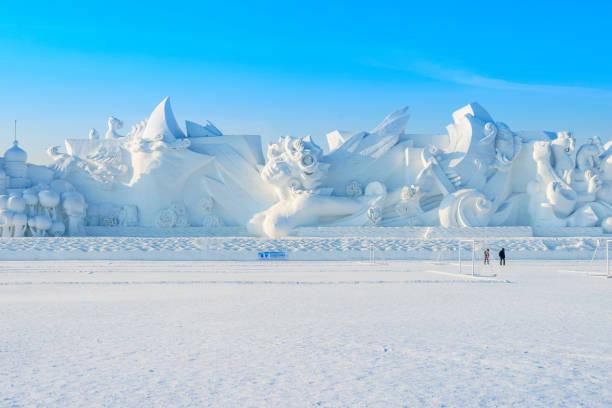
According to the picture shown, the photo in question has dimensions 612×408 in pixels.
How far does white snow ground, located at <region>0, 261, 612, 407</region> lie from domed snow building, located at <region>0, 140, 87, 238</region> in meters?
8.42

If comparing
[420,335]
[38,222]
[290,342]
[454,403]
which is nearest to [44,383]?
[290,342]

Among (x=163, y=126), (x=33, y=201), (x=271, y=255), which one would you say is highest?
(x=163, y=126)

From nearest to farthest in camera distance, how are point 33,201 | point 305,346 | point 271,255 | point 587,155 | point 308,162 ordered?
point 305,346 → point 271,255 → point 33,201 → point 308,162 → point 587,155

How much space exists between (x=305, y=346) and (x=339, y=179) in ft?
43.0

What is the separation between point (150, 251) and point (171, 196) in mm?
3722

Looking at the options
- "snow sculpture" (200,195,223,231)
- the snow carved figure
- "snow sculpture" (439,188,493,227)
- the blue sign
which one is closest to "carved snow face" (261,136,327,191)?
the snow carved figure

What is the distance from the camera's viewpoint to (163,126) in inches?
683

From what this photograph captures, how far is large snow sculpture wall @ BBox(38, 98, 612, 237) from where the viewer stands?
53.6 feet

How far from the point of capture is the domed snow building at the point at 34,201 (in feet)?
50.8

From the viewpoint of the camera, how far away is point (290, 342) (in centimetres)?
426

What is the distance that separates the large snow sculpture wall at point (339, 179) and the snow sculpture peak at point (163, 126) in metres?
0.04

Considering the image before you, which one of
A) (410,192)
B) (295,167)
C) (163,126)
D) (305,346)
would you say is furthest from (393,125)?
(305,346)

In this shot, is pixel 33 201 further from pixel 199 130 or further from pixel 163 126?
pixel 199 130

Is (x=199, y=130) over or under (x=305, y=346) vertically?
over
